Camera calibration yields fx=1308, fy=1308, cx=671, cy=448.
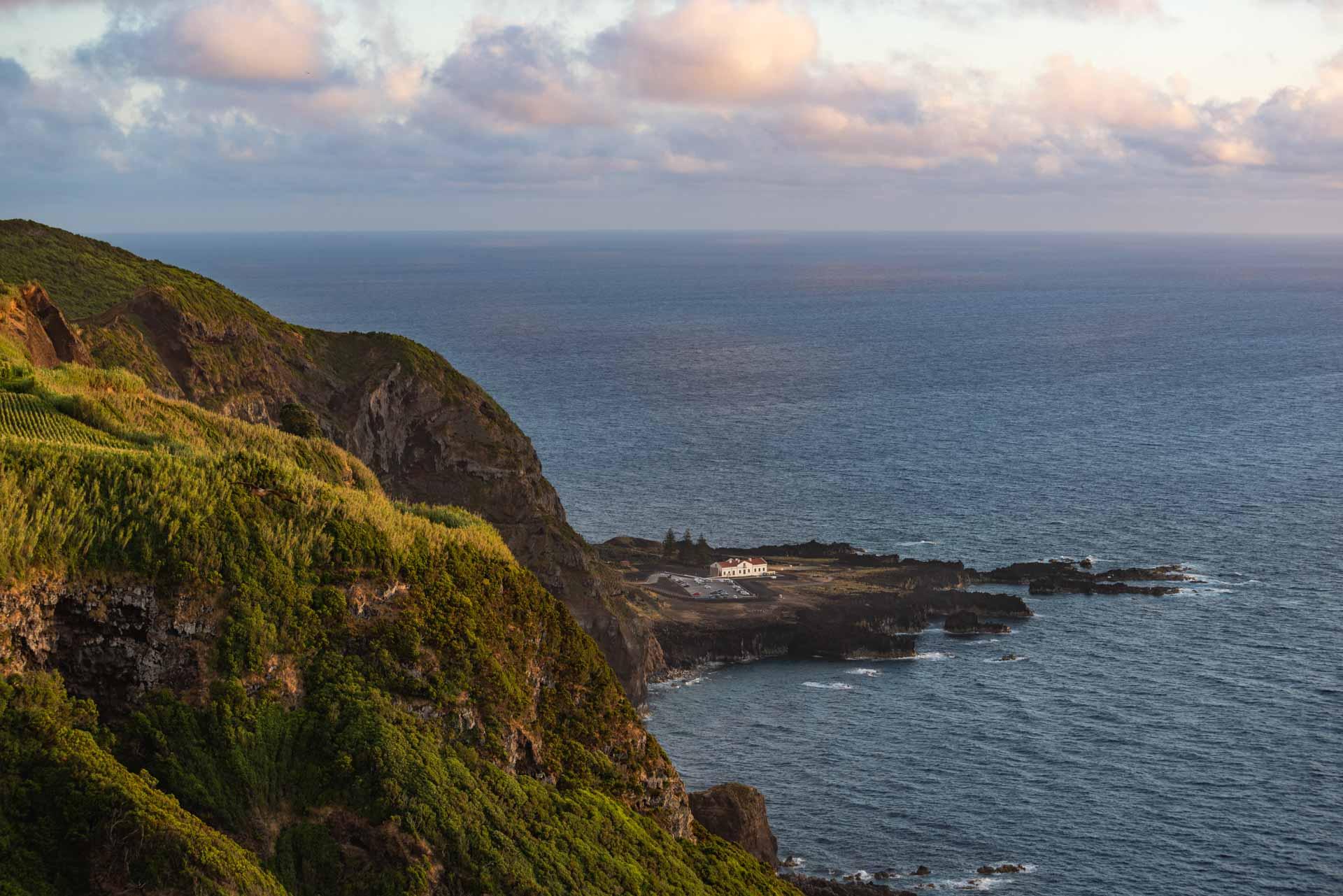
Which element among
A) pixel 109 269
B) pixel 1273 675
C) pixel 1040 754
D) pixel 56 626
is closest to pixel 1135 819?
pixel 1040 754

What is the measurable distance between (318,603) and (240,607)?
192 centimetres

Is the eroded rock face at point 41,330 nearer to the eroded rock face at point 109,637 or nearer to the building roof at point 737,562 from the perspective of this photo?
the eroded rock face at point 109,637

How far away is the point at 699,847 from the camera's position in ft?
121

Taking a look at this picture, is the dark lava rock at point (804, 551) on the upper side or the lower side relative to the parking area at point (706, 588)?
upper

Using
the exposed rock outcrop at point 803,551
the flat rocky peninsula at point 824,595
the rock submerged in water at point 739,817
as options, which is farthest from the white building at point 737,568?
the rock submerged in water at point 739,817

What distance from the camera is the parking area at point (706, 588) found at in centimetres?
10812

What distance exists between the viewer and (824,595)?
10844cm

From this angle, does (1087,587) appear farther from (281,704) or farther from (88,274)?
(281,704)

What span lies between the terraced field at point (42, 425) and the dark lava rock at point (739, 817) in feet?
116

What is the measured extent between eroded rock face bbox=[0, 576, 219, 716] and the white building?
8839cm

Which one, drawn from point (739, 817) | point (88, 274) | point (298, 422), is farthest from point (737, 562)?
point (88, 274)

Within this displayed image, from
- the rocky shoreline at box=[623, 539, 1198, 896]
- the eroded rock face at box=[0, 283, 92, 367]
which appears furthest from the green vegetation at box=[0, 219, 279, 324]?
the rocky shoreline at box=[623, 539, 1198, 896]

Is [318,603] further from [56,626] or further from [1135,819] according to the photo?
[1135,819]

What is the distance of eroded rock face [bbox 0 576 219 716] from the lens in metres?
23.7
